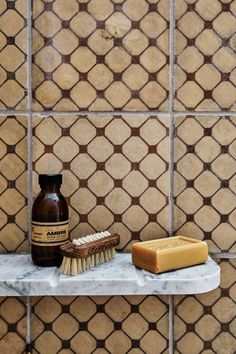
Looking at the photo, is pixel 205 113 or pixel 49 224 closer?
→ pixel 49 224

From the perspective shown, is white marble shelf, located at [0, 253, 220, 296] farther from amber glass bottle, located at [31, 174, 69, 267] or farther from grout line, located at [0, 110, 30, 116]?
grout line, located at [0, 110, 30, 116]

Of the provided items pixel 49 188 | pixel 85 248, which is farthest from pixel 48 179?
pixel 85 248

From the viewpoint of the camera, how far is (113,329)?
0.76 meters

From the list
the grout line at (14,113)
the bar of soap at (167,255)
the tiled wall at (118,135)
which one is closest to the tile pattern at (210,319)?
the tiled wall at (118,135)

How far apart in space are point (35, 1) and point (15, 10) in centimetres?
4

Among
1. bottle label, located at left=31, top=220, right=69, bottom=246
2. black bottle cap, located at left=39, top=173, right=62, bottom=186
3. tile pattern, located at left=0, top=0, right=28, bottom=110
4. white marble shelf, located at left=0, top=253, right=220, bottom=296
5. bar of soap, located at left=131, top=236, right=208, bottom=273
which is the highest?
tile pattern, located at left=0, top=0, right=28, bottom=110

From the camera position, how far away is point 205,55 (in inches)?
29.9

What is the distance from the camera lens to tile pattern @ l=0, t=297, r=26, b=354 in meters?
0.75

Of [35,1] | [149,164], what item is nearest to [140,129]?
[149,164]

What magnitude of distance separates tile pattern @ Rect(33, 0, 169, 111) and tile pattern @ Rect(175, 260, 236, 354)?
34 centimetres

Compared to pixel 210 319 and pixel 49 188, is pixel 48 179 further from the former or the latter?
pixel 210 319

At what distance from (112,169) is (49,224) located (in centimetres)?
17

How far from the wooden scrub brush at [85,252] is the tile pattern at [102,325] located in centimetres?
12

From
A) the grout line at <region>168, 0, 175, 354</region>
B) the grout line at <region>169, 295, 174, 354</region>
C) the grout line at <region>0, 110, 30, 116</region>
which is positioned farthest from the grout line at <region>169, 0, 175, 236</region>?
the grout line at <region>0, 110, 30, 116</region>
